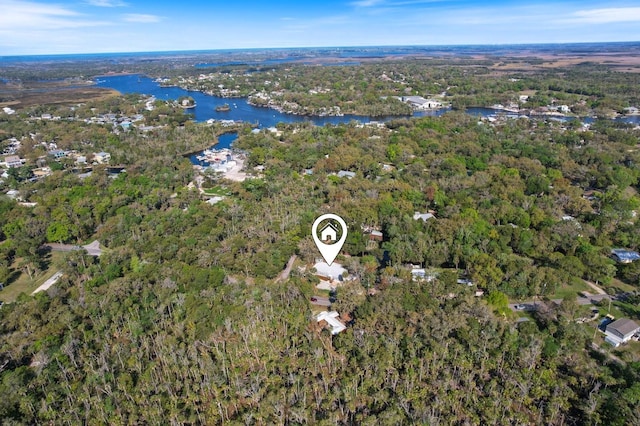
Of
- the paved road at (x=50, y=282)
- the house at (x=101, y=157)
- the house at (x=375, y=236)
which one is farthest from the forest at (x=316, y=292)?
the house at (x=101, y=157)

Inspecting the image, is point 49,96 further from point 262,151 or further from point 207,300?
point 207,300

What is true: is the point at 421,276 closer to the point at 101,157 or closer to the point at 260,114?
the point at 101,157

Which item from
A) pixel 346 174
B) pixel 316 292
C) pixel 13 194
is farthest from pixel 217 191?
pixel 316 292

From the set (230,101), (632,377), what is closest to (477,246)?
(632,377)

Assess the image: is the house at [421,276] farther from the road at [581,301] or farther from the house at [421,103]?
the house at [421,103]

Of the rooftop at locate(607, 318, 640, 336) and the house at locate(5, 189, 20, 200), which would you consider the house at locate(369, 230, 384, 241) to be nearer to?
the rooftop at locate(607, 318, 640, 336)

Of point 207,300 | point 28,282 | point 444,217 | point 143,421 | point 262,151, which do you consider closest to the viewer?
point 143,421

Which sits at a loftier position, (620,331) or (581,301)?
(620,331)
